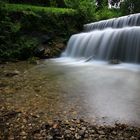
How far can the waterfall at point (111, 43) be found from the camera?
34.5ft

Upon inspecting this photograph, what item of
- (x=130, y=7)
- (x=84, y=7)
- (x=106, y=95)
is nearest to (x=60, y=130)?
(x=106, y=95)

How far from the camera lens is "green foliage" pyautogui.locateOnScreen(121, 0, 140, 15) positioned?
21.1m

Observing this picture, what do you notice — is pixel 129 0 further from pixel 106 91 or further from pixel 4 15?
pixel 106 91

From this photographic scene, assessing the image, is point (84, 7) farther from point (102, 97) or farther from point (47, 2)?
point (102, 97)

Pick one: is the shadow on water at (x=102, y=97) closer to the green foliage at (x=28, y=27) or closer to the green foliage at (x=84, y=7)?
the green foliage at (x=28, y=27)

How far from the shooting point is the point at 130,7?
71.9 ft

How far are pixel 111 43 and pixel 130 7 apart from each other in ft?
38.0

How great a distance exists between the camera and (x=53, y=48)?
14672mm

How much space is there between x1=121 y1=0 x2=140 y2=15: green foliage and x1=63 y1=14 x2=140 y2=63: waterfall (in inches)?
293

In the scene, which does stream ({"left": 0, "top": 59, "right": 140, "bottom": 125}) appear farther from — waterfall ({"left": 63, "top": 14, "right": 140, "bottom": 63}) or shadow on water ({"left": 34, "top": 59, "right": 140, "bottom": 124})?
waterfall ({"left": 63, "top": 14, "right": 140, "bottom": 63})

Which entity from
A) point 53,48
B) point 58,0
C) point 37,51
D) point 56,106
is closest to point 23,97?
point 56,106

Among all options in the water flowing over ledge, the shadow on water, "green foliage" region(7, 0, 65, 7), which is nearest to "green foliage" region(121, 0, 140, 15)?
"green foliage" region(7, 0, 65, 7)

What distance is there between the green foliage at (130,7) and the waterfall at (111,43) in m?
7.45

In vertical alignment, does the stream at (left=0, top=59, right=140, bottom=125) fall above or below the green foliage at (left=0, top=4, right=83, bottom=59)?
below
